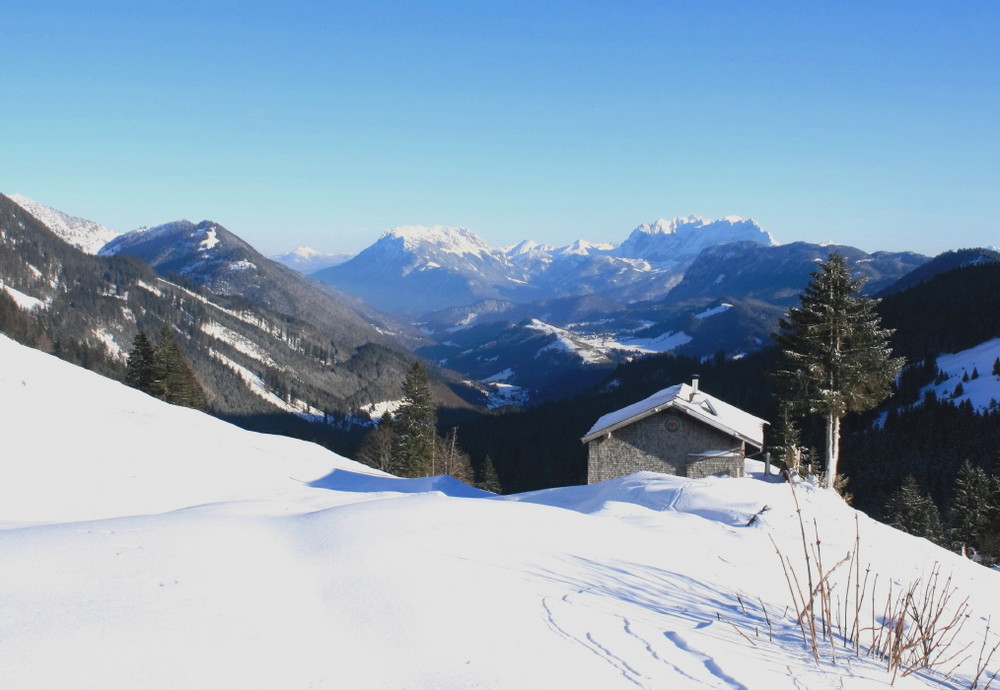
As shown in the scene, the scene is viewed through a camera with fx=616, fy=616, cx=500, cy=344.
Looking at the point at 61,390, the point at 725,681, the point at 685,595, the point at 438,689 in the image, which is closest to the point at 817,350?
the point at 685,595

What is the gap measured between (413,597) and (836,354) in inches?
996

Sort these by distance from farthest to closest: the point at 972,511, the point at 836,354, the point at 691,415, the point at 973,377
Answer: the point at 973,377 < the point at 972,511 < the point at 691,415 < the point at 836,354

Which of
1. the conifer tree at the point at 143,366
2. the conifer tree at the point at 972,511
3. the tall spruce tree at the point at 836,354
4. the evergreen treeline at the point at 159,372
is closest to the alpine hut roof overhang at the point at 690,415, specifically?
the tall spruce tree at the point at 836,354

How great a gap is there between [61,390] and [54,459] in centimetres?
646

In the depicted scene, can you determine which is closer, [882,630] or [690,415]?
[882,630]

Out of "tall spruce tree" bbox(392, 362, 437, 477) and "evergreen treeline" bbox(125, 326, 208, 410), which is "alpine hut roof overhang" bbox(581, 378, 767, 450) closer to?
"tall spruce tree" bbox(392, 362, 437, 477)

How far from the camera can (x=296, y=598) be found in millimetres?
5801

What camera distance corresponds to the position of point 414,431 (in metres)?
43.7

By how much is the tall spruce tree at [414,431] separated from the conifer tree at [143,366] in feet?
58.7

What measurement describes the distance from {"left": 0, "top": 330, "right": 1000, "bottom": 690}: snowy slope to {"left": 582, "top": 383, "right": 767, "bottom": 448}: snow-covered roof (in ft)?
44.9

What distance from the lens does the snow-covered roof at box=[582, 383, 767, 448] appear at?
26.9 m

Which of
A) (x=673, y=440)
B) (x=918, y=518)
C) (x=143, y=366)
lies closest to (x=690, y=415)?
(x=673, y=440)

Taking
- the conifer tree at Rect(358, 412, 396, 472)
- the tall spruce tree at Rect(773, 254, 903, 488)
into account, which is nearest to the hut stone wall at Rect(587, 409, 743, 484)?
the tall spruce tree at Rect(773, 254, 903, 488)

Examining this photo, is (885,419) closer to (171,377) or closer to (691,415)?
(691,415)
